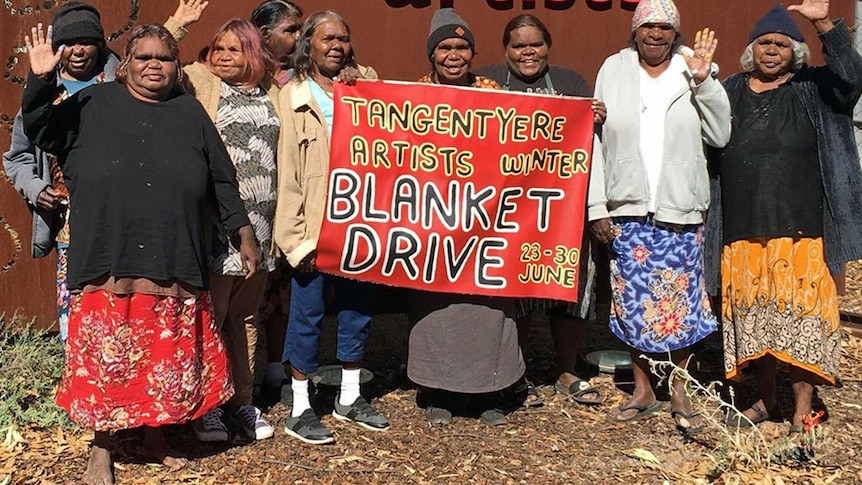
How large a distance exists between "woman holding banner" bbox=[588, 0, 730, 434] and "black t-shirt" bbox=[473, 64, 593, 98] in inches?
6.9

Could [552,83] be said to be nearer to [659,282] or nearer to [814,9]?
[659,282]

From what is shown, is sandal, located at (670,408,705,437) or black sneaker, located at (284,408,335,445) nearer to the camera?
black sneaker, located at (284,408,335,445)

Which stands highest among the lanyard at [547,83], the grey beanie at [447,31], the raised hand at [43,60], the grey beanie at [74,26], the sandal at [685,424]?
the grey beanie at [447,31]

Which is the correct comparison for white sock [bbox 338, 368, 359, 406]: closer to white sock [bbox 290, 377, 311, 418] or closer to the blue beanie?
white sock [bbox 290, 377, 311, 418]

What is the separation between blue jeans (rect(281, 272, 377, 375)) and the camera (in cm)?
486

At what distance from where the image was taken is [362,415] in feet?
16.7

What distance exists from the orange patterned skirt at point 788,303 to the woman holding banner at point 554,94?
0.88m

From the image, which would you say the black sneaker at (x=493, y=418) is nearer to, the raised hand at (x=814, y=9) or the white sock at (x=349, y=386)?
the white sock at (x=349, y=386)

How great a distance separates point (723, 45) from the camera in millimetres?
6816

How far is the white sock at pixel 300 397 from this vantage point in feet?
16.3

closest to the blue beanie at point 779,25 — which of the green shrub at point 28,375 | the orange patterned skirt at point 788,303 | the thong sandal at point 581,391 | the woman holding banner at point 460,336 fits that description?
the orange patterned skirt at point 788,303

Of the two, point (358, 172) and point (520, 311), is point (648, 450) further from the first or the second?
point (358, 172)

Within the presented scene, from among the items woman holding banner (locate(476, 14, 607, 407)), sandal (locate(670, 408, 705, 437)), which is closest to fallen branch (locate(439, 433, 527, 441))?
woman holding banner (locate(476, 14, 607, 407))

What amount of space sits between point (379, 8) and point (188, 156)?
2.64 meters
